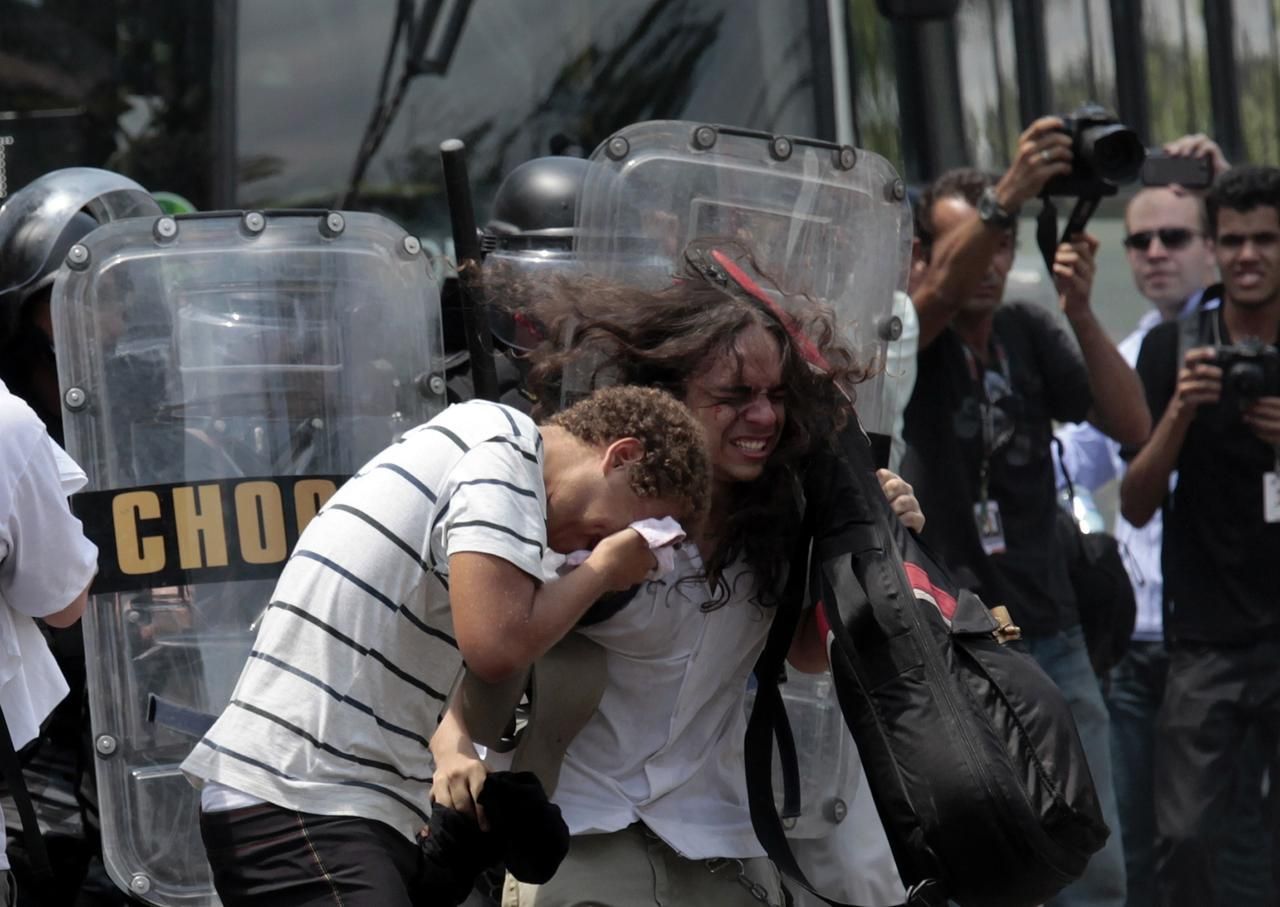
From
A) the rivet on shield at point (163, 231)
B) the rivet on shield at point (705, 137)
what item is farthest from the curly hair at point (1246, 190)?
the rivet on shield at point (163, 231)

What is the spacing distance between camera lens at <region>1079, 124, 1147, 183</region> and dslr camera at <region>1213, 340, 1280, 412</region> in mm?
753

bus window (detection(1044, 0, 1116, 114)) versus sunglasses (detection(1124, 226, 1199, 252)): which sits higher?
Result: bus window (detection(1044, 0, 1116, 114))

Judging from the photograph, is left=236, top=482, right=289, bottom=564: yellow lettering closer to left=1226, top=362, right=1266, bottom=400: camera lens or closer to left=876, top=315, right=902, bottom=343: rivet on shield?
left=876, top=315, right=902, bottom=343: rivet on shield

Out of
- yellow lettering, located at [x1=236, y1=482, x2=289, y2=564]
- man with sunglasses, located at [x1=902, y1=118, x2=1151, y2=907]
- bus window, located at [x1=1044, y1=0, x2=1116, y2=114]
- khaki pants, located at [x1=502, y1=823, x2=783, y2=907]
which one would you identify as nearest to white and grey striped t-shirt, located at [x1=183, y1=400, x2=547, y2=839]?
khaki pants, located at [x1=502, y1=823, x2=783, y2=907]

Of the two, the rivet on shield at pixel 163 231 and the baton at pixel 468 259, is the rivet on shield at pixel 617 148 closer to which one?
the baton at pixel 468 259

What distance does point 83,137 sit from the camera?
219 inches

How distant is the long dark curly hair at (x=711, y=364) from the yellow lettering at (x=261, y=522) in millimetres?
555

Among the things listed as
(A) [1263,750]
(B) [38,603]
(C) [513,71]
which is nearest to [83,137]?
(C) [513,71]

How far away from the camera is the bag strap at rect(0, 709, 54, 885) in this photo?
310cm

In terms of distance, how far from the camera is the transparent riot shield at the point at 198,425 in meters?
3.55

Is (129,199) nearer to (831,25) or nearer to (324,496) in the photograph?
(324,496)

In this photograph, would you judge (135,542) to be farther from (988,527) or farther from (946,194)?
(946,194)

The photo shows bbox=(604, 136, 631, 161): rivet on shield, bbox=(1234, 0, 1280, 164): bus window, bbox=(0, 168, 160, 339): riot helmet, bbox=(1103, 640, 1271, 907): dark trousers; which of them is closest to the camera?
bbox=(604, 136, 631, 161): rivet on shield

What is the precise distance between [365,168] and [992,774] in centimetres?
324
